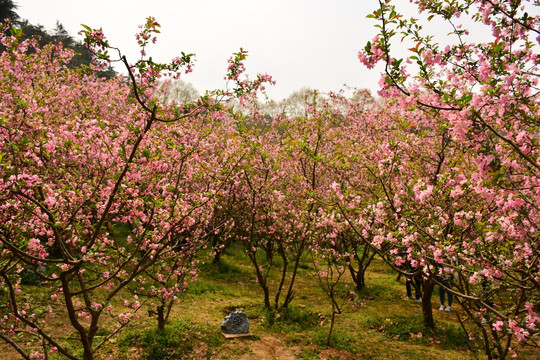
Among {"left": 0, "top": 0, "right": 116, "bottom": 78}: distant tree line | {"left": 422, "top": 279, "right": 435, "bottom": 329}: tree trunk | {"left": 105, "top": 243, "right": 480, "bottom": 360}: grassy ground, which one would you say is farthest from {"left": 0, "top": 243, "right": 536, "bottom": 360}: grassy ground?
{"left": 0, "top": 0, "right": 116, "bottom": 78}: distant tree line

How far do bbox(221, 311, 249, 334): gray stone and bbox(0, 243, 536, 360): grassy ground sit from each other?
10.0 inches

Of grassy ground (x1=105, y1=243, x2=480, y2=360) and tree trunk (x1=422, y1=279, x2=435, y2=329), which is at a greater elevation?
tree trunk (x1=422, y1=279, x2=435, y2=329)

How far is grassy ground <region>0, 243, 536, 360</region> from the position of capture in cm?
831

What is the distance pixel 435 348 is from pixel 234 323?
18.7 ft

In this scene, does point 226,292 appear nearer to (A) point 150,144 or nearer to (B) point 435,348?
(B) point 435,348

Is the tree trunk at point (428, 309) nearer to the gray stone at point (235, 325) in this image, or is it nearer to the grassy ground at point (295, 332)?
the grassy ground at point (295, 332)

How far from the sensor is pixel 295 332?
9891 mm

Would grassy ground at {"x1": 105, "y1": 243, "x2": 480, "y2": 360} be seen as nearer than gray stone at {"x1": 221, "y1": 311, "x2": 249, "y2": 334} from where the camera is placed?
Yes

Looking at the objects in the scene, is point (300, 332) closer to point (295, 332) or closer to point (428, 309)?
point (295, 332)

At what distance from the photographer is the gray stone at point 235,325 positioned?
9.34 metres

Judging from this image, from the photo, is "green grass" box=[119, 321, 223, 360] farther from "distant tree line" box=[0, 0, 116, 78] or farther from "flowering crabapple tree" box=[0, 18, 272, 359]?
"distant tree line" box=[0, 0, 116, 78]

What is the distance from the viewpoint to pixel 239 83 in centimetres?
561

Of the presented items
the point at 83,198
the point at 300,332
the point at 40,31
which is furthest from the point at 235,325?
the point at 40,31

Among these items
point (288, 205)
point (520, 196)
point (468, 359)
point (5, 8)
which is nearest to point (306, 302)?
point (288, 205)
